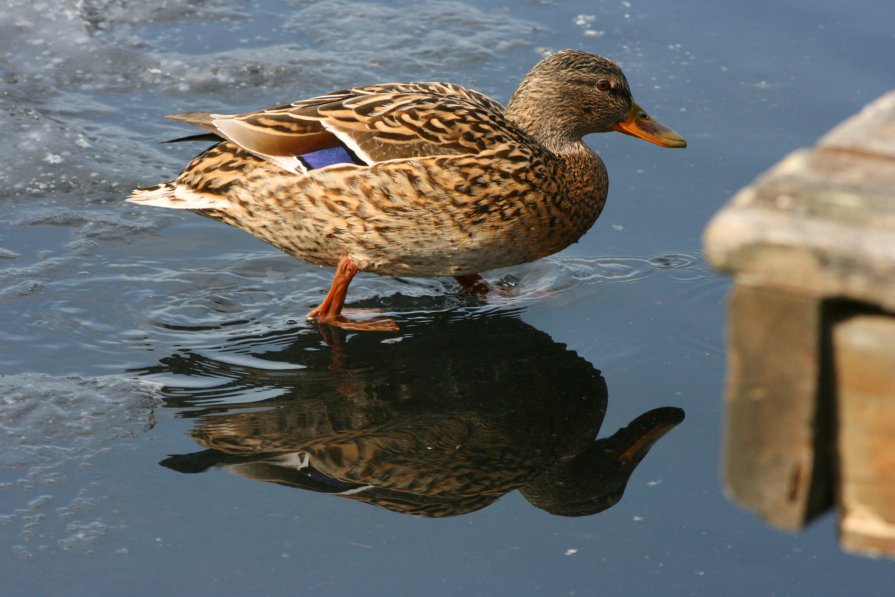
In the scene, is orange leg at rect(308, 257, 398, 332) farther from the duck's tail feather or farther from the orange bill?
the orange bill

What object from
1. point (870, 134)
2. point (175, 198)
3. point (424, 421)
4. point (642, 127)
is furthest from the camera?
point (642, 127)

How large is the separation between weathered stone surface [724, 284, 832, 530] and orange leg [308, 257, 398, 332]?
2.93 m

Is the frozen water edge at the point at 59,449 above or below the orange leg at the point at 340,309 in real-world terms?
below

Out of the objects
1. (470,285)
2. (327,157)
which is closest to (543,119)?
(470,285)

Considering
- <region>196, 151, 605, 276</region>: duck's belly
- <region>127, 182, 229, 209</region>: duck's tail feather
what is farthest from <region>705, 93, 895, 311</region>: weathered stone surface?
<region>127, 182, 229, 209</region>: duck's tail feather

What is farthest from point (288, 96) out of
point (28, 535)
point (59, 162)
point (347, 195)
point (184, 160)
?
point (28, 535)

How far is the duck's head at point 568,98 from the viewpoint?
5344 millimetres

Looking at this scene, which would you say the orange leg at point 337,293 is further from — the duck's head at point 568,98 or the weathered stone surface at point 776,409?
the weathered stone surface at point 776,409

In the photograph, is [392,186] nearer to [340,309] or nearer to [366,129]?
[366,129]

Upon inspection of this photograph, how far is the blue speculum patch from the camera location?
4906 mm

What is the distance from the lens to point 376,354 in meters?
4.73

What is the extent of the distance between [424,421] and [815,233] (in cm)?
258

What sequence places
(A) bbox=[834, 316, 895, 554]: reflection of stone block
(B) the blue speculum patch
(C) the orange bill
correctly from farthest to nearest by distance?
(C) the orange bill → (B) the blue speculum patch → (A) bbox=[834, 316, 895, 554]: reflection of stone block

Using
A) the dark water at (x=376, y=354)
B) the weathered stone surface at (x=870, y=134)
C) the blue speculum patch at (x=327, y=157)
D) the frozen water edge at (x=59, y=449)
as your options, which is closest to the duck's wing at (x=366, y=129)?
the blue speculum patch at (x=327, y=157)
